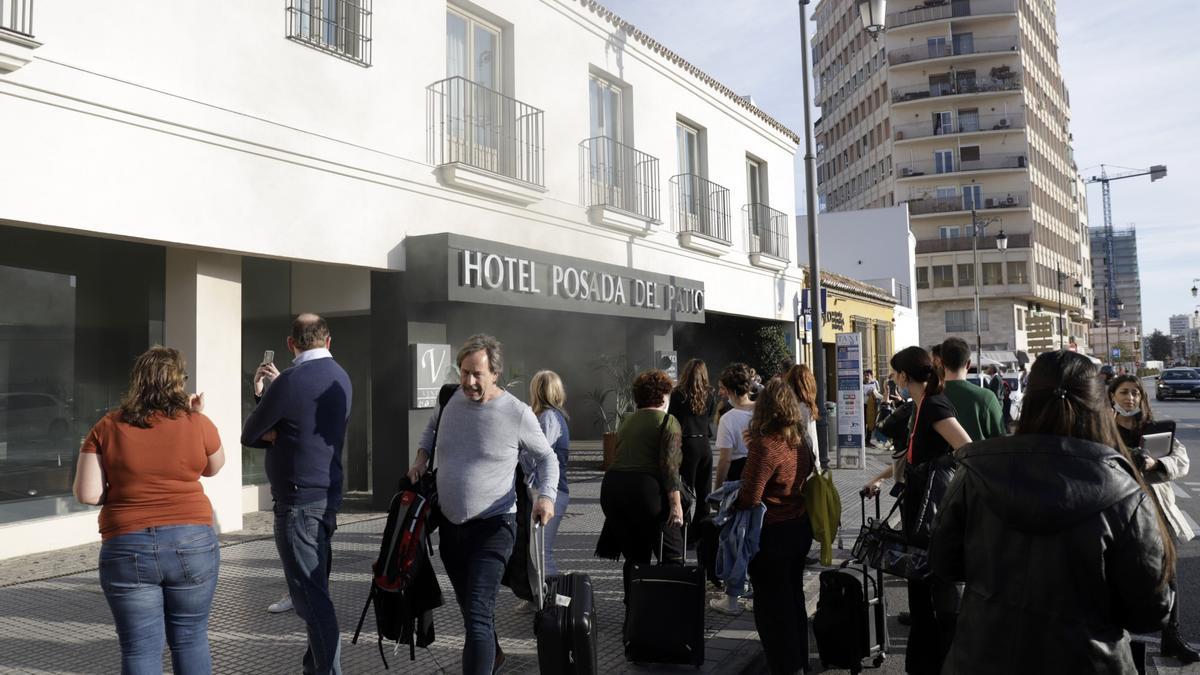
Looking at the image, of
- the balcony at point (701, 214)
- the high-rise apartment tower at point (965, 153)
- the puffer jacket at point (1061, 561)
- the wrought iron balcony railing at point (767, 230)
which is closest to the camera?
the puffer jacket at point (1061, 561)

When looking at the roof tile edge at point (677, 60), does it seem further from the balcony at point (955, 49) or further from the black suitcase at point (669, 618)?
the balcony at point (955, 49)

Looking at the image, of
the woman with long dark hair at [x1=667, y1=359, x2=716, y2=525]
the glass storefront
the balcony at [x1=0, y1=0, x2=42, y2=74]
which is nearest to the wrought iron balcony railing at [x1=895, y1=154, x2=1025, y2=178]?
the woman with long dark hair at [x1=667, y1=359, x2=716, y2=525]

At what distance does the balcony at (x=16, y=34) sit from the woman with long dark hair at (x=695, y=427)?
533 centimetres

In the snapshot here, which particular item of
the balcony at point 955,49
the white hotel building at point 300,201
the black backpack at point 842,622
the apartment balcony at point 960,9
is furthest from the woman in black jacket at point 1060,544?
the apartment balcony at point 960,9

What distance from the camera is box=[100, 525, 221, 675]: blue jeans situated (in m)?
3.15

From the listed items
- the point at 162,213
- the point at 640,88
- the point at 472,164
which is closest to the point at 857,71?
the point at 640,88

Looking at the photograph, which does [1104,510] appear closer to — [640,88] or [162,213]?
[162,213]

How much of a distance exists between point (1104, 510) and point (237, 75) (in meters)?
7.89

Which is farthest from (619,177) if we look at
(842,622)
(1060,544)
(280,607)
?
(1060,544)

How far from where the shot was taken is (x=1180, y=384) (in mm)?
36812

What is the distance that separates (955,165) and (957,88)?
5.15m

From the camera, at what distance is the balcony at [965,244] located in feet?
186

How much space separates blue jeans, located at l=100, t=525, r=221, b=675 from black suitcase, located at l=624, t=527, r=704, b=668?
209 centimetres

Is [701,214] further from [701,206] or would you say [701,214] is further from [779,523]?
[779,523]
